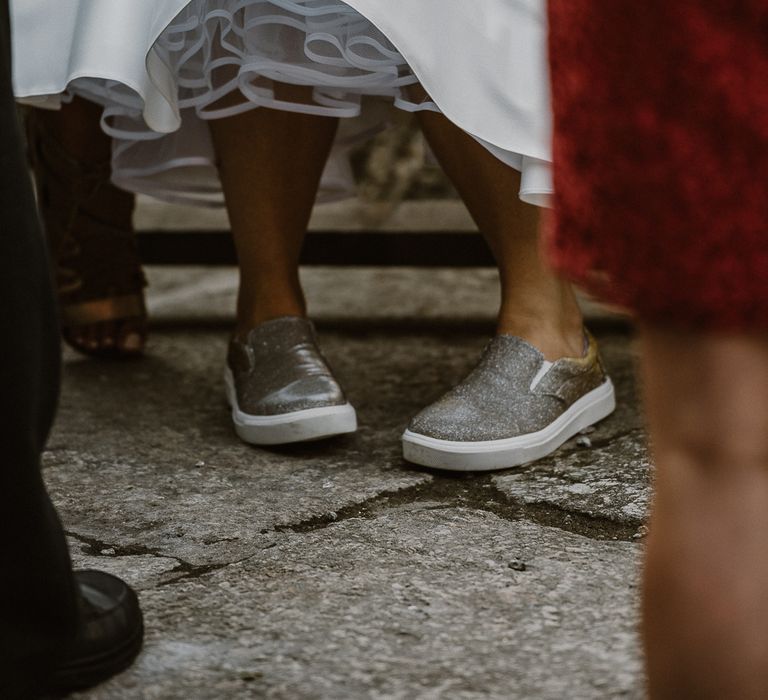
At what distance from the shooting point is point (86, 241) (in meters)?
1.50

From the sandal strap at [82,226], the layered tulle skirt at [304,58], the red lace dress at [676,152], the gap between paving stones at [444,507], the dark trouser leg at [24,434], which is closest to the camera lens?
the red lace dress at [676,152]

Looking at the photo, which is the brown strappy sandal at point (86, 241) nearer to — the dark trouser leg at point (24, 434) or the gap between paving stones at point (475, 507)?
the gap between paving stones at point (475, 507)

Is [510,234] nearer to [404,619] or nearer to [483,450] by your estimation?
[483,450]

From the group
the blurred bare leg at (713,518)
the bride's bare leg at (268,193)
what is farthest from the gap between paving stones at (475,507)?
the blurred bare leg at (713,518)

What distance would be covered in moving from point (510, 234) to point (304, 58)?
298 millimetres

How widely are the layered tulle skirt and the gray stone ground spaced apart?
32cm

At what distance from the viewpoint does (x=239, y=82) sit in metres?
1.10

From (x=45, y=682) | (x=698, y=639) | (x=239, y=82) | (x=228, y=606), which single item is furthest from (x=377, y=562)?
(x=239, y=82)

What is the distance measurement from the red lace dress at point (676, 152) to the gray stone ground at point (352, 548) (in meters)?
0.31

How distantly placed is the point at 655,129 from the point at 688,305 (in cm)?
7

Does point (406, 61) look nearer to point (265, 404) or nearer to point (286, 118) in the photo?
point (286, 118)

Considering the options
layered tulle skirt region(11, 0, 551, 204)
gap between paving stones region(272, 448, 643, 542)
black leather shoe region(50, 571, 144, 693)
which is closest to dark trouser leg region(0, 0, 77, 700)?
black leather shoe region(50, 571, 144, 693)

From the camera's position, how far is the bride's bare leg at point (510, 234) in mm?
1107

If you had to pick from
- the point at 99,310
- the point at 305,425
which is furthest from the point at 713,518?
the point at 99,310
